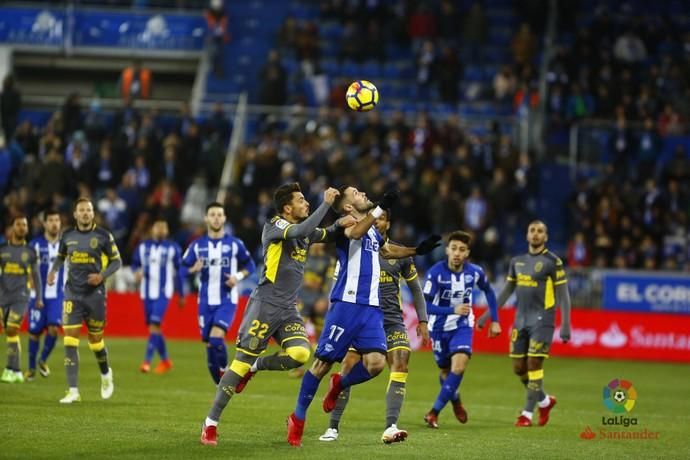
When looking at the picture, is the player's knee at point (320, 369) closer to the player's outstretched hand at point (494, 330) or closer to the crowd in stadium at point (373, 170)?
the player's outstretched hand at point (494, 330)

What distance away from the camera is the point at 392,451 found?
12375 millimetres

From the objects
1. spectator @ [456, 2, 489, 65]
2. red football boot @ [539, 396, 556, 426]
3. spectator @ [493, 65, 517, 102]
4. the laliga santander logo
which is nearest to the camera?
red football boot @ [539, 396, 556, 426]

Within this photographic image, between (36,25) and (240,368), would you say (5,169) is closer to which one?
(36,25)

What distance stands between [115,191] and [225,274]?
42.4 ft

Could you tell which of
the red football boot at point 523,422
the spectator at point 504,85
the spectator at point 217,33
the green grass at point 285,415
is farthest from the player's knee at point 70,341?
the spectator at point 217,33

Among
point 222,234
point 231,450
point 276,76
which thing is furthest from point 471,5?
point 231,450

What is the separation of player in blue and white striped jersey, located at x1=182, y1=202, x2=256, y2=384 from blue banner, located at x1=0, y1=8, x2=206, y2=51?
20.7 meters

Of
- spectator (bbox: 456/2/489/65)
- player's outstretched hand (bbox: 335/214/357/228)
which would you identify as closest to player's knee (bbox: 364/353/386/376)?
player's outstretched hand (bbox: 335/214/357/228)

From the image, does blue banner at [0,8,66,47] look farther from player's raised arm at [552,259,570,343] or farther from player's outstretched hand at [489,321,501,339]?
player's outstretched hand at [489,321,501,339]

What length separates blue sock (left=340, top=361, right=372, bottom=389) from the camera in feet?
42.8

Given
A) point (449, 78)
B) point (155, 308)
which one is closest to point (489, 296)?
point (155, 308)

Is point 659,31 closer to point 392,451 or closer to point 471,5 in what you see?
point 471,5

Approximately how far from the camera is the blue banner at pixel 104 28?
126 ft

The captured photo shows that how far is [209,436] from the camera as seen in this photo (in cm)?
1227
